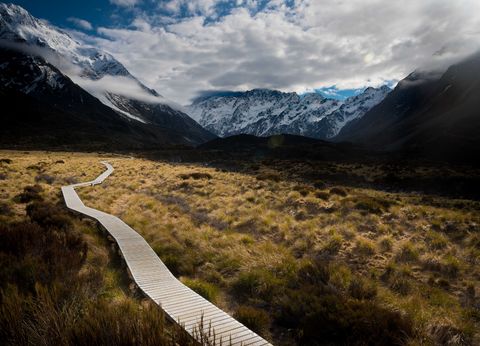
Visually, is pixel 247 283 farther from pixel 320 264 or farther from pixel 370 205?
pixel 370 205

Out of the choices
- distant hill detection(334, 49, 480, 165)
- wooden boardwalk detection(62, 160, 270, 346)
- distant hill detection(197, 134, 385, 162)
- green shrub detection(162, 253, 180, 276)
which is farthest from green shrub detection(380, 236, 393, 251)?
distant hill detection(334, 49, 480, 165)

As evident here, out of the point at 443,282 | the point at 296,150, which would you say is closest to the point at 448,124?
the point at 296,150

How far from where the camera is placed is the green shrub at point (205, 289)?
5.82 metres

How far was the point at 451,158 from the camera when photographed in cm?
7975

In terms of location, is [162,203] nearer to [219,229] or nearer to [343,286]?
[219,229]

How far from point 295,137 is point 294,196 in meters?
154

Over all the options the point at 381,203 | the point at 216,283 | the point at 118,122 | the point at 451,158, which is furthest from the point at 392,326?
the point at 118,122

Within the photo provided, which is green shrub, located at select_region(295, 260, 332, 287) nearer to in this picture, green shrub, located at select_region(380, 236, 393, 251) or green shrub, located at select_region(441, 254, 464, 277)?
green shrub, located at select_region(380, 236, 393, 251)

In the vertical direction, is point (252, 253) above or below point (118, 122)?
below

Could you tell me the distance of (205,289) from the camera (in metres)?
5.93

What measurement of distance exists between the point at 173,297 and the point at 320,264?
443 cm

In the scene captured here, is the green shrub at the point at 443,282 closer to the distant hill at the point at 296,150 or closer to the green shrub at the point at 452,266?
the green shrub at the point at 452,266

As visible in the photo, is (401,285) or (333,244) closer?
(401,285)

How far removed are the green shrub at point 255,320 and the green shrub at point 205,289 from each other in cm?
110
